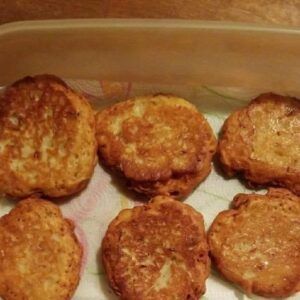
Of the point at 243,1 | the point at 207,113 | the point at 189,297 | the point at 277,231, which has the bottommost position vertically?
the point at 189,297

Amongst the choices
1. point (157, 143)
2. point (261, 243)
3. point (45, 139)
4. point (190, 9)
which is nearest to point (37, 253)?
point (45, 139)

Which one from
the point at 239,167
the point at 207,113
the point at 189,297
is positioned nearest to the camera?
the point at 189,297

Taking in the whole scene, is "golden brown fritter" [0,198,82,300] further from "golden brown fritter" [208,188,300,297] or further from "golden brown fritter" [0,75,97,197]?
"golden brown fritter" [208,188,300,297]

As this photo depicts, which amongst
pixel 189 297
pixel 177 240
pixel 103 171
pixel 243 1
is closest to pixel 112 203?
pixel 103 171

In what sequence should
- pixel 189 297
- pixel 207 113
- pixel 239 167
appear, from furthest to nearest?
pixel 207 113, pixel 239 167, pixel 189 297

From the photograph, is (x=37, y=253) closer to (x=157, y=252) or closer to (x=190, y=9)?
(x=157, y=252)

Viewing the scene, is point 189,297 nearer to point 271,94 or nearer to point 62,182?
point 62,182

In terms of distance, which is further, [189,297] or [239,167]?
[239,167]

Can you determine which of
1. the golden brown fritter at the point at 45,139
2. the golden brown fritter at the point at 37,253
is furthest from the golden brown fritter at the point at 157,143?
the golden brown fritter at the point at 37,253
